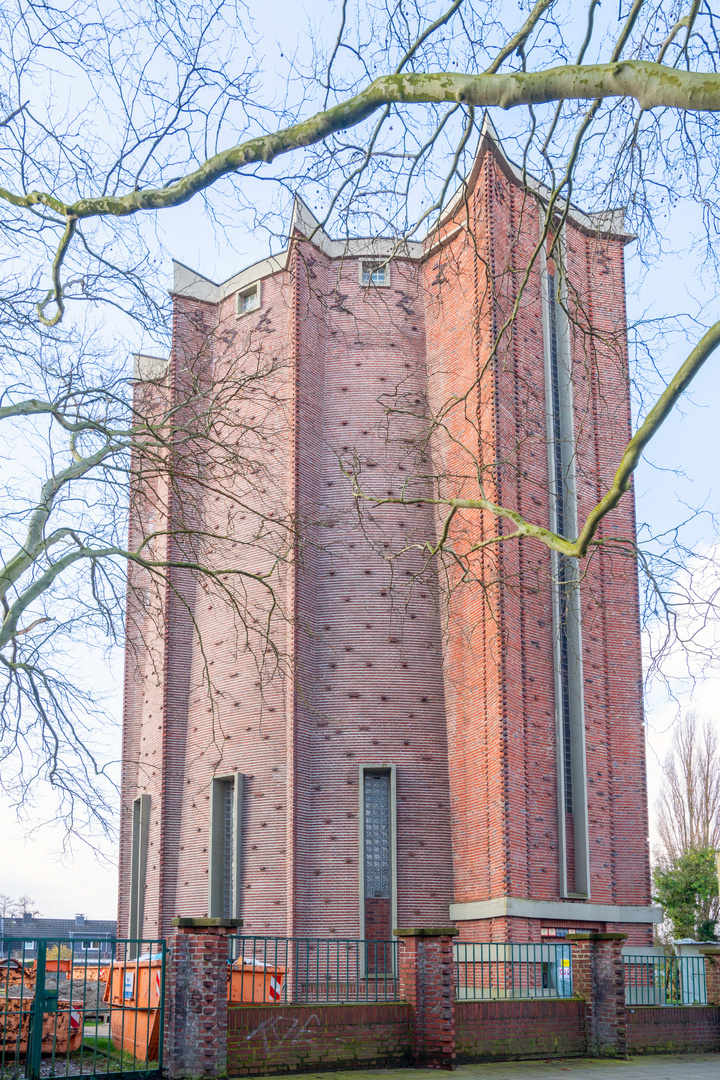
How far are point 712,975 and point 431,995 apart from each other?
7.60 m

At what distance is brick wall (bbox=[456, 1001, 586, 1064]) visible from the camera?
14430 millimetres

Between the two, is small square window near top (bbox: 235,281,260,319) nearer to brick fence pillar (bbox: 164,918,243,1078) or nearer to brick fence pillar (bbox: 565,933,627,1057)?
brick fence pillar (bbox: 565,933,627,1057)

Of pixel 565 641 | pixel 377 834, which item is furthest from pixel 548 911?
pixel 565 641

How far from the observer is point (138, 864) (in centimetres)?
2711

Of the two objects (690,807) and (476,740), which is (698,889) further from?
(476,740)

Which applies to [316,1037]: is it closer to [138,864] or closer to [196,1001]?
[196,1001]

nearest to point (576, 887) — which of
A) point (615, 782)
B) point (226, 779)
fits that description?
point (615, 782)

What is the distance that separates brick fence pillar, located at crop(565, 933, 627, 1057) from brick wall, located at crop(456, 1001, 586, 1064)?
0.57 feet

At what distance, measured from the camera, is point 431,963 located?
45.4 feet

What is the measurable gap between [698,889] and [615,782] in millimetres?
17132

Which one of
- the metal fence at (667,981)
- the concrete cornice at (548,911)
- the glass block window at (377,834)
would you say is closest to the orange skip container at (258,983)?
the concrete cornice at (548,911)

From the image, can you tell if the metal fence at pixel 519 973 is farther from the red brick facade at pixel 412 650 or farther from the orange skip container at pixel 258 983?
the orange skip container at pixel 258 983

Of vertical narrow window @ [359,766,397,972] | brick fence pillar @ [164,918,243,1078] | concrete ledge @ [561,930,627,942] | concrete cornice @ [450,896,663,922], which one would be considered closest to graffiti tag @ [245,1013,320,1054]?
brick fence pillar @ [164,918,243,1078]

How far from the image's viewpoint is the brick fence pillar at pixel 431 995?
1366 centimetres
